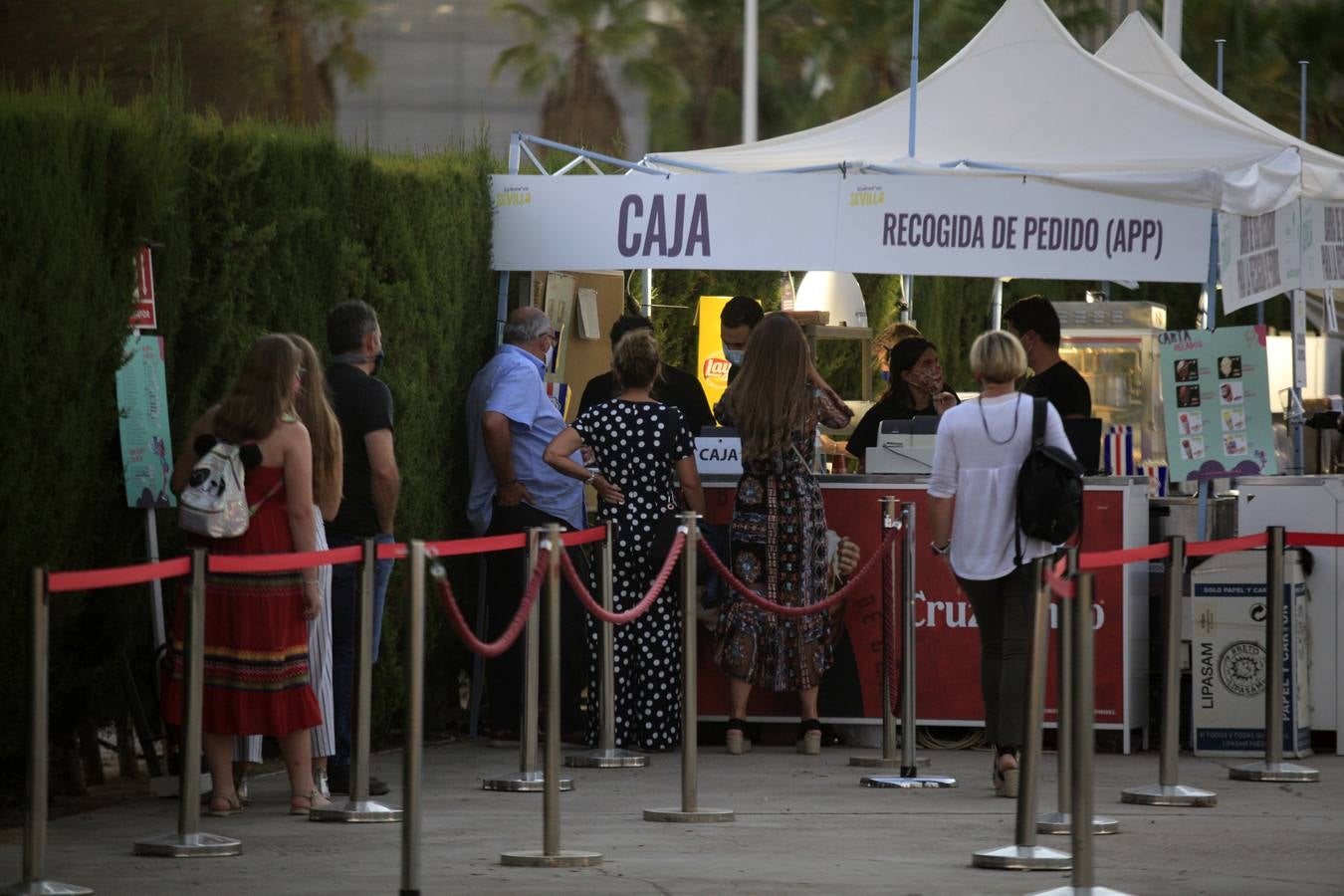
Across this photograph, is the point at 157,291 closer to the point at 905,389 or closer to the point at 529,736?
the point at 529,736

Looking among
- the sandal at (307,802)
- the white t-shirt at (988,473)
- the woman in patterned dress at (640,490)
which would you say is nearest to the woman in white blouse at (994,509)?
the white t-shirt at (988,473)

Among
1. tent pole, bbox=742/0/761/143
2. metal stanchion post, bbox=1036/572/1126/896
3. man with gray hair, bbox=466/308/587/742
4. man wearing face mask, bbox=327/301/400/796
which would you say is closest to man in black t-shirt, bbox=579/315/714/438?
man with gray hair, bbox=466/308/587/742

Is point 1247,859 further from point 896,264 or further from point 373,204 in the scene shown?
point 373,204

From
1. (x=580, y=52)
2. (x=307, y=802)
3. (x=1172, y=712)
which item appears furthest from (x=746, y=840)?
(x=580, y=52)

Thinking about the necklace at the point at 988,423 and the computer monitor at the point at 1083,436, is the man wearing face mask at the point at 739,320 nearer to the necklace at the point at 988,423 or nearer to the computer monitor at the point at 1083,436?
the computer monitor at the point at 1083,436

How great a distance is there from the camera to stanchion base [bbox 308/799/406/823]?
7.79 m

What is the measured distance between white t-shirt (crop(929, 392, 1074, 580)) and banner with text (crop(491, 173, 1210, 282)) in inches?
62.3

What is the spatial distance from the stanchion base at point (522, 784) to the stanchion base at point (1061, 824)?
2096mm

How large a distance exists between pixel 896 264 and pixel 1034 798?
351 cm

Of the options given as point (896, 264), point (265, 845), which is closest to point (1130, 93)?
point (896, 264)

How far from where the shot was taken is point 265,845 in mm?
7258

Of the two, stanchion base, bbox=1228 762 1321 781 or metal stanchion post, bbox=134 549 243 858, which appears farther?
stanchion base, bbox=1228 762 1321 781

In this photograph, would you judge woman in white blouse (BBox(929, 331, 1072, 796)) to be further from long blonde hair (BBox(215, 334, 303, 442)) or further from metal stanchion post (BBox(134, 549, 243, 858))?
metal stanchion post (BBox(134, 549, 243, 858))

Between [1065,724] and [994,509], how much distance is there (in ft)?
5.43
